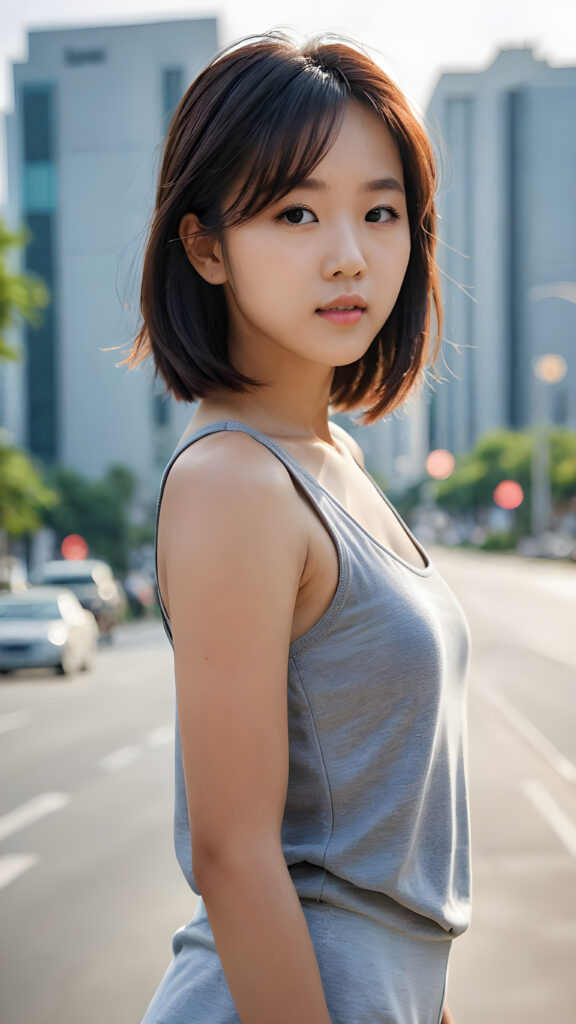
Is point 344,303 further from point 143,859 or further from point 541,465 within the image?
point 541,465

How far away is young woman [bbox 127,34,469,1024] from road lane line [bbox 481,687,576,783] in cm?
661

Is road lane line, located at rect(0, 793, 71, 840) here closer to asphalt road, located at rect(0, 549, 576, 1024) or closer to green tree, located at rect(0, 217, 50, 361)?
asphalt road, located at rect(0, 549, 576, 1024)

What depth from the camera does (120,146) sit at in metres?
87.4

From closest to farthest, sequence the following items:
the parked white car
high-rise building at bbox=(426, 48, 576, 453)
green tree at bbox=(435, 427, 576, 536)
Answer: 1. the parked white car
2. green tree at bbox=(435, 427, 576, 536)
3. high-rise building at bbox=(426, 48, 576, 453)

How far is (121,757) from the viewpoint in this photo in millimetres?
8883

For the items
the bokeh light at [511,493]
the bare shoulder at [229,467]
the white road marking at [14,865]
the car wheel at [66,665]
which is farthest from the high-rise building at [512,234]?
the bare shoulder at [229,467]

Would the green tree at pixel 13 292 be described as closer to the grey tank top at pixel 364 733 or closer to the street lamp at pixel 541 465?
the grey tank top at pixel 364 733

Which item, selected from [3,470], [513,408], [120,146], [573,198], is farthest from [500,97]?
[3,470]

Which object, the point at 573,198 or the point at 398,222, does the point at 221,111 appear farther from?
the point at 573,198

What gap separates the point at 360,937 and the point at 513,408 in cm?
12732

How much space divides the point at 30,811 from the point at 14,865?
1219 mm

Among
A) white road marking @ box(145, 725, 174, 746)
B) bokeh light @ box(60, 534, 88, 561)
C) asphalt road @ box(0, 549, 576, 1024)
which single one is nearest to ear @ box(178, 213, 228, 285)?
asphalt road @ box(0, 549, 576, 1024)

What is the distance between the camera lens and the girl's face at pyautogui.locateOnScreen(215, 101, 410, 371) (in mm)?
1269

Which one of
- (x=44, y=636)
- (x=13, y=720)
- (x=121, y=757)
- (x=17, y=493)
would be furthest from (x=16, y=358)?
(x=121, y=757)
